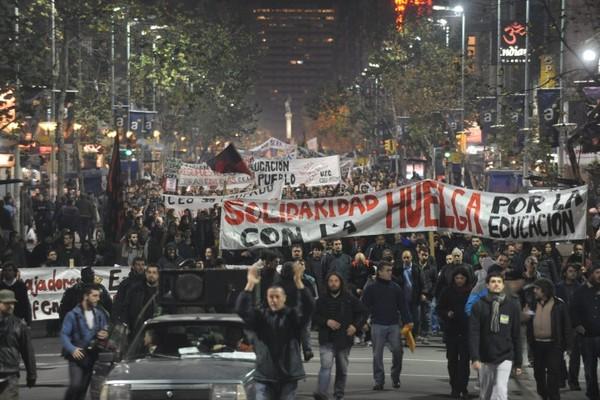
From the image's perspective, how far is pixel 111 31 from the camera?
49.4 metres

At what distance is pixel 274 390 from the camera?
35.8 feet

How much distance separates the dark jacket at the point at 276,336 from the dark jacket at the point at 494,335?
2449 mm

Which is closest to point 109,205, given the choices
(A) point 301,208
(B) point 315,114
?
(A) point 301,208

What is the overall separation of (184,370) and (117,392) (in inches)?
22.4

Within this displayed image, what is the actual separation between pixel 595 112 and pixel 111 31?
32439 millimetres

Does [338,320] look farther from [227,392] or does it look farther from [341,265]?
[341,265]

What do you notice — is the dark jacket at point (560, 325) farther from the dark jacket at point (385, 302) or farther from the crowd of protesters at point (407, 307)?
the dark jacket at point (385, 302)

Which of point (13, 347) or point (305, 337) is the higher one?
point (305, 337)

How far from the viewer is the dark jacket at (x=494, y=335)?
42.3 feet

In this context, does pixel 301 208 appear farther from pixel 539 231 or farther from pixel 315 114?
pixel 315 114

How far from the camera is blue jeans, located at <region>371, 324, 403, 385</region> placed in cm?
1586

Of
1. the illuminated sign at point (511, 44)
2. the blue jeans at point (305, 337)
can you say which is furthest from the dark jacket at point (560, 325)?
the illuminated sign at point (511, 44)

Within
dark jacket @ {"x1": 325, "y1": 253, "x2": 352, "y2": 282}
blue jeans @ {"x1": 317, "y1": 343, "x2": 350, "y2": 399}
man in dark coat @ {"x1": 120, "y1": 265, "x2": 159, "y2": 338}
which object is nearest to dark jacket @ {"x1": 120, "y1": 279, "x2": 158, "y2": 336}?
man in dark coat @ {"x1": 120, "y1": 265, "x2": 159, "y2": 338}

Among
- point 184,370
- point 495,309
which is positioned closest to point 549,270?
point 495,309
